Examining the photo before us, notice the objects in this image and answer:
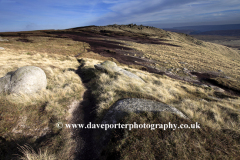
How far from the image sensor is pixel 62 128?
17.2 feet

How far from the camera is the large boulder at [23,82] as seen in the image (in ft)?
22.2

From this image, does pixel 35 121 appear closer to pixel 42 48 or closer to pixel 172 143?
pixel 172 143

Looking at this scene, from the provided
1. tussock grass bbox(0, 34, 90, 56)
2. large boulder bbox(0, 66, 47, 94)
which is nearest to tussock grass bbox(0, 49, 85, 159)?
large boulder bbox(0, 66, 47, 94)

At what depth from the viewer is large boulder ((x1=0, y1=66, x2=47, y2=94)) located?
22.2 ft

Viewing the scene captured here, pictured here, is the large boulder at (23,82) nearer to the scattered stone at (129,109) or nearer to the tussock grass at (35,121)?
the tussock grass at (35,121)

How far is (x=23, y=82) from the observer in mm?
7141

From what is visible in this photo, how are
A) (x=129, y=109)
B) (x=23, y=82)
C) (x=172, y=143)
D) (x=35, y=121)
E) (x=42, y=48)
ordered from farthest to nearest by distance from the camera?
(x=42, y=48)
(x=23, y=82)
(x=129, y=109)
(x=35, y=121)
(x=172, y=143)

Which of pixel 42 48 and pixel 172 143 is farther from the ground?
pixel 42 48

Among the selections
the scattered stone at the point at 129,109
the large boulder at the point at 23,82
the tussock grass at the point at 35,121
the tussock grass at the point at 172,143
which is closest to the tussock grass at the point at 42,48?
the large boulder at the point at 23,82

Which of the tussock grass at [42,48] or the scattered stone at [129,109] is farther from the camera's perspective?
the tussock grass at [42,48]

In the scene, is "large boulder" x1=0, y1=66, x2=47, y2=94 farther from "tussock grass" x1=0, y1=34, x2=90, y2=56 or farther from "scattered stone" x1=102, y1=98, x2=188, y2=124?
"tussock grass" x1=0, y1=34, x2=90, y2=56

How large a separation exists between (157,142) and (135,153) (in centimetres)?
96

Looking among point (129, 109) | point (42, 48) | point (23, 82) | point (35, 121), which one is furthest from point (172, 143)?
point (42, 48)

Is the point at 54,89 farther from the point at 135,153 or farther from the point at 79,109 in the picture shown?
the point at 135,153
